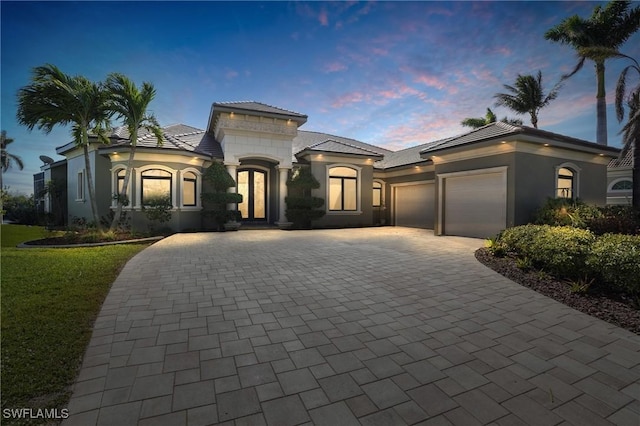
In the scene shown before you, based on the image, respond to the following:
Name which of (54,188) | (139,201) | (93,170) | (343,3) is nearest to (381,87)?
(343,3)

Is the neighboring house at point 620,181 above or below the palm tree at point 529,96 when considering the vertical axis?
below

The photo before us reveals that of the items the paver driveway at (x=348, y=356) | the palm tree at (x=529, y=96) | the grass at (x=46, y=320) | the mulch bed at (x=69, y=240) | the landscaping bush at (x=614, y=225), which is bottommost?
the paver driveway at (x=348, y=356)

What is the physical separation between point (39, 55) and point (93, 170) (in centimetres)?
617

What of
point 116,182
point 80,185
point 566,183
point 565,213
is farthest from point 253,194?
point 566,183

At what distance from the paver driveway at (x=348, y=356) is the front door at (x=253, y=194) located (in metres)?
10.2

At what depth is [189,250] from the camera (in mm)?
8406

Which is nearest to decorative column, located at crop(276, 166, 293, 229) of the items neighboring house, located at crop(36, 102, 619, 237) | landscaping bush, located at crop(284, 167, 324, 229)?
neighboring house, located at crop(36, 102, 619, 237)

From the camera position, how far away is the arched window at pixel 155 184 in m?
12.6

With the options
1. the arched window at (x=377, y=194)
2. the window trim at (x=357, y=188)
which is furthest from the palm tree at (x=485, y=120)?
the window trim at (x=357, y=188)

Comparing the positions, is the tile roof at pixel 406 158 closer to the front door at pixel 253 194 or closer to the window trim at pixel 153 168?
the front door at pixel 253 194

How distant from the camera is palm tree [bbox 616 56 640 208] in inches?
404

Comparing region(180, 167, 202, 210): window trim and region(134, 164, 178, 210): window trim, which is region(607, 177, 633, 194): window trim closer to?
region(180, 167, 202, 210): window trim

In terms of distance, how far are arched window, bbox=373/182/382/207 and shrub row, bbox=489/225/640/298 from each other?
11.1 metres

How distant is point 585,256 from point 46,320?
8.52 metres
